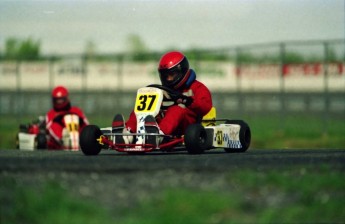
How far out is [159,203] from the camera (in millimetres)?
6902

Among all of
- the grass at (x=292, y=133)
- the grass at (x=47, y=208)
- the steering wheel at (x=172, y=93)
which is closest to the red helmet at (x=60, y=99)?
the grass at (x=292, y=133)

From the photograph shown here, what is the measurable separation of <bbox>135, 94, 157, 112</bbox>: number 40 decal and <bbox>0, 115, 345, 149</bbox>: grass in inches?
304

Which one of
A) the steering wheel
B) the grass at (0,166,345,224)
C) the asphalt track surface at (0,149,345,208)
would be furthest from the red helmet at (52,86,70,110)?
the grass at (0,166,345,224)

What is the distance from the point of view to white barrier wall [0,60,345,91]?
118 ft

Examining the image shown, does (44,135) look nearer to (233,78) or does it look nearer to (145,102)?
(145,102)

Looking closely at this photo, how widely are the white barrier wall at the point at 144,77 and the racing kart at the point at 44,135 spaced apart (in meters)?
13.0

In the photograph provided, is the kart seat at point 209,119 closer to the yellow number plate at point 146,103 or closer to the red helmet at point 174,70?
the red helmet at point 174,70

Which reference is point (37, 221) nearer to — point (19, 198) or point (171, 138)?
point (19, 198)

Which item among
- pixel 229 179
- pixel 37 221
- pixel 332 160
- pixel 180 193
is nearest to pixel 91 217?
pixel 37 221

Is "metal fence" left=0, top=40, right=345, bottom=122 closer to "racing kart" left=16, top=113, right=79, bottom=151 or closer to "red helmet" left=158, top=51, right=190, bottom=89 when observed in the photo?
"racing kart" left=16, top=113, right=79, bottom=151

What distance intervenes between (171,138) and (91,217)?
585 cm

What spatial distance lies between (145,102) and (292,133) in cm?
985

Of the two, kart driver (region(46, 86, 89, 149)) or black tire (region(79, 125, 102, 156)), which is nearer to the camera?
black tire (region(79, 125, 102, 156))

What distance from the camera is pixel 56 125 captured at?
18.3m
